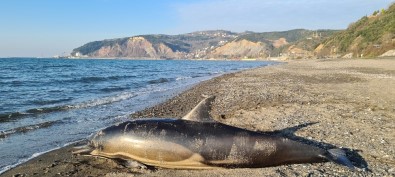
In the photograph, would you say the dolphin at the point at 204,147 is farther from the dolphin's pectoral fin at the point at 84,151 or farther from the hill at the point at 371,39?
the hill at the point at 371,39

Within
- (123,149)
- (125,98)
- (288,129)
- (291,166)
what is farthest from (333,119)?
(125,98)

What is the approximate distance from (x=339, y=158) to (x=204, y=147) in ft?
7.71

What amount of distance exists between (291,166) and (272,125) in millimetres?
3143

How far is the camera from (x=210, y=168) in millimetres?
6258

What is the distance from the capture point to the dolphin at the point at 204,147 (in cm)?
615

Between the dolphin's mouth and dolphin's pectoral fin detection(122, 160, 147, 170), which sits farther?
the dolphin's mouth

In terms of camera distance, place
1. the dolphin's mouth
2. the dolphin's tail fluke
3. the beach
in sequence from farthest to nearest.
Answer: the dolphin's mouth
the beach
the dolphin's tail fluke

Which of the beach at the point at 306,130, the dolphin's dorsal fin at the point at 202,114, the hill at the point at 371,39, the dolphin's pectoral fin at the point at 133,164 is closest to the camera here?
the beach at the point at 306,130

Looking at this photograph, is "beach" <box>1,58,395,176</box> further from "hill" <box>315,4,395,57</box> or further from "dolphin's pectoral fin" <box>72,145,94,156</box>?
"hill" <box>315,4,395,57</box>

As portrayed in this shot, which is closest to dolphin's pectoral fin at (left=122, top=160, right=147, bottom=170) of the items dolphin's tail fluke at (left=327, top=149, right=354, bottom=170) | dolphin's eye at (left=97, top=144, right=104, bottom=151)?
dolphin's eye at (left=97, top=144, right=104, bottom=151)

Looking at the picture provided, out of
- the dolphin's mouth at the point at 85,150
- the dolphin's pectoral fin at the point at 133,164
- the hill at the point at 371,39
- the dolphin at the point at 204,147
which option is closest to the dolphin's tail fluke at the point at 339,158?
the dolphin at the point at 204,147

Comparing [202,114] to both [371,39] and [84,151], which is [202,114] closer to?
[84,151]

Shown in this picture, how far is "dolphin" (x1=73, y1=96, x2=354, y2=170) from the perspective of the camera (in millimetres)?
6152

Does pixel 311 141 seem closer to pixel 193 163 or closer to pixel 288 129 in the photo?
pixel 288 129
